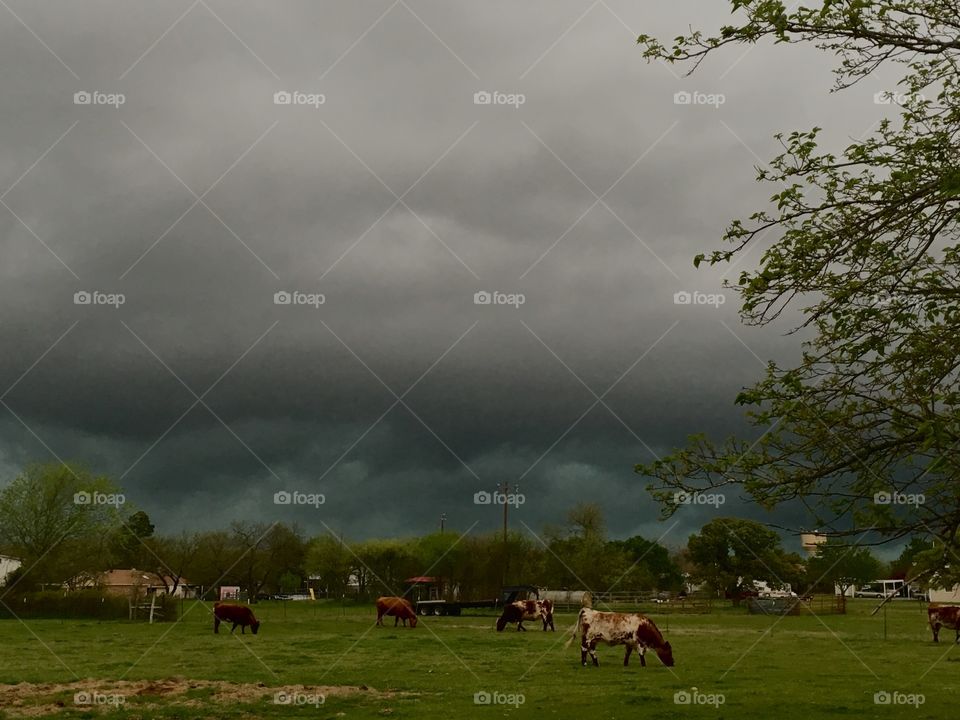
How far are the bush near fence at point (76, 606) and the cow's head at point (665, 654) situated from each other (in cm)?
3311

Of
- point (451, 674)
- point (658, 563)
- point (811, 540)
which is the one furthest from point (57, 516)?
point (658, 563)

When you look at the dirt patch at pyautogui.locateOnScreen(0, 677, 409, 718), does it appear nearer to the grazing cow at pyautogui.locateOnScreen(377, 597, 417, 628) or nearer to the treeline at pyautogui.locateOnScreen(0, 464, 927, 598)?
the grazing cow at pyautogui.locateOnScreen(377, 597, 417, 628)

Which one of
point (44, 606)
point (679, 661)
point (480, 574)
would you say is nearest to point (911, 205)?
point (679, 661)

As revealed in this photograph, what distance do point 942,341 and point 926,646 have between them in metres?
→ 28.2

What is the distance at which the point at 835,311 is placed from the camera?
10.9 m

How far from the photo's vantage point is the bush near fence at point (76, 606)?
49.7m

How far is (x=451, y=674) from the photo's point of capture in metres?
22.8

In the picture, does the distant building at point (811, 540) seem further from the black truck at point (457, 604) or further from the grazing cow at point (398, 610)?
the black truck at point (457, 604)

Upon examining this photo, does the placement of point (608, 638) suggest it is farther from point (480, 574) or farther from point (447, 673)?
point (480, 574)

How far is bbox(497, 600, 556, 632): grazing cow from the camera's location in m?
42.9

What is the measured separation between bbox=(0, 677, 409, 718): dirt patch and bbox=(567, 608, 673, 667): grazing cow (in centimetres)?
818

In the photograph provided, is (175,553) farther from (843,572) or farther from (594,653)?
(843,572)

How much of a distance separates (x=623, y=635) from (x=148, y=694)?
13.1m

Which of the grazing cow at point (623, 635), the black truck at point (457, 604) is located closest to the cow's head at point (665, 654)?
the grazing cow at point (623, 635)
